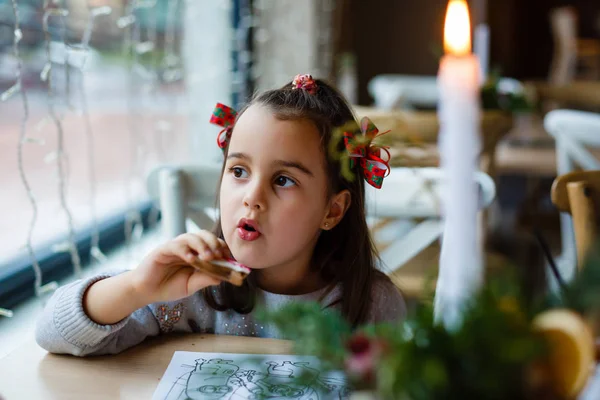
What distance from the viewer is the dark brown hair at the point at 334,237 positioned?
1.05 metres

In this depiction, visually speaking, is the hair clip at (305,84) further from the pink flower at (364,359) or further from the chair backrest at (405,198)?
the pink flower at (364,359)

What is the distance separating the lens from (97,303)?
0.90 metres

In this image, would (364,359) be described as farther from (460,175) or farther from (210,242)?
(210,242)

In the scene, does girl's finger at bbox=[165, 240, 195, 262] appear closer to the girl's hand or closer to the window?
the girl's hand

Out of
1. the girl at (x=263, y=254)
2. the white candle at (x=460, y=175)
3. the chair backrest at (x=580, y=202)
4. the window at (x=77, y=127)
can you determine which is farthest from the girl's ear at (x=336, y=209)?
the white candle at (x=460, y=175)

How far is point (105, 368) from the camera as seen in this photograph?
2.80 ft

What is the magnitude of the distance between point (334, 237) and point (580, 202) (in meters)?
0.41

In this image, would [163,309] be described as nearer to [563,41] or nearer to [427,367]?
[427,367]

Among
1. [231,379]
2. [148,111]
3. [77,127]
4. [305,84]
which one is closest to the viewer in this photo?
[231,379]

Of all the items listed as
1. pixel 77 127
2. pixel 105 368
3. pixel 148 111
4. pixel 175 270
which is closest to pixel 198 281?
pixel 175 270

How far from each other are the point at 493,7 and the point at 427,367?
7520mm

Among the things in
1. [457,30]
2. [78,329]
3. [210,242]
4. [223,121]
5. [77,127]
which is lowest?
[77,127]

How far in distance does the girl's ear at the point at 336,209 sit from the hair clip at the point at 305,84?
17 centimetres

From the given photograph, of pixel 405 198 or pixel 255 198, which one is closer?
pixel 255 198
